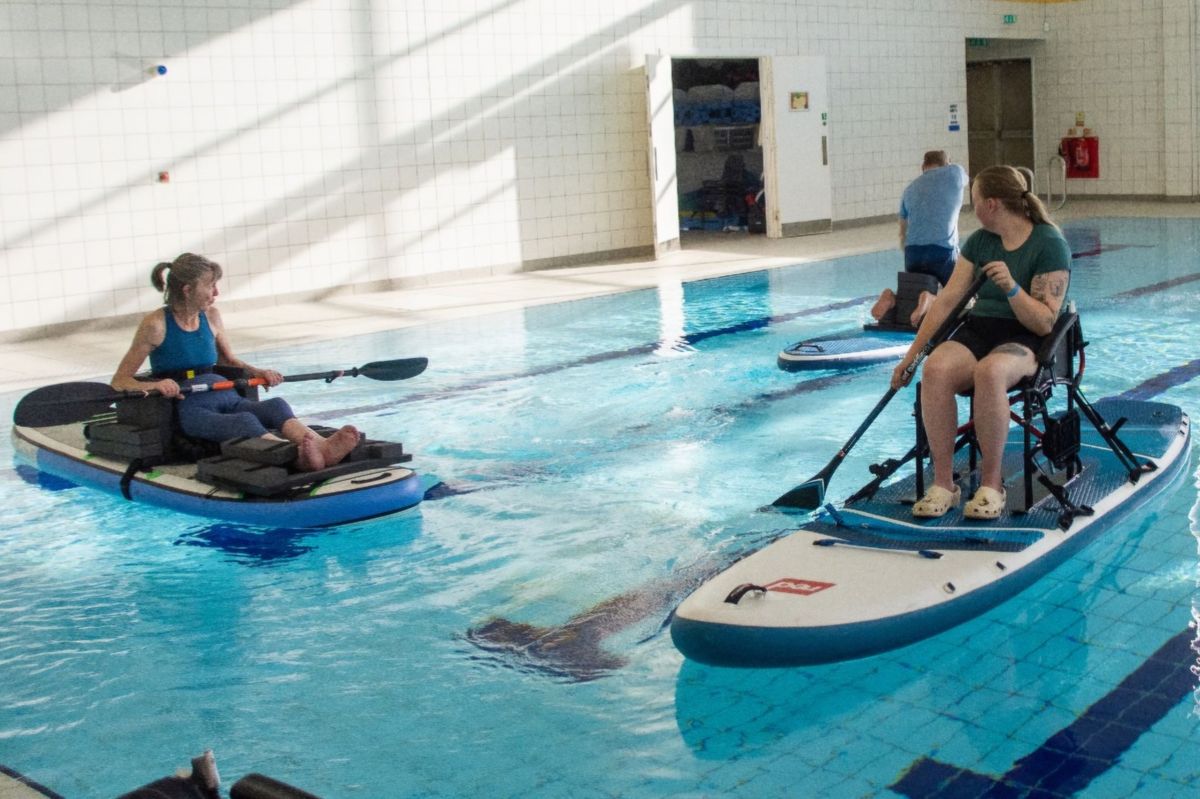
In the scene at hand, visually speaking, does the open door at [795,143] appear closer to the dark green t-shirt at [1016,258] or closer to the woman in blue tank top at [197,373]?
the woman in blue tank top at [197,373]

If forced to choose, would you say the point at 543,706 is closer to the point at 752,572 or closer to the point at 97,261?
the point at 752,572

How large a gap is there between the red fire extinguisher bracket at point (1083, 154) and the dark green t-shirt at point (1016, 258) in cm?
1634

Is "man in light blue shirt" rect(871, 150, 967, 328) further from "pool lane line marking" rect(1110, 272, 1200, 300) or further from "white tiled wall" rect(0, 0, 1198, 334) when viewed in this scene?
"white tiled wall" rect(0, 0, 1198, 334)

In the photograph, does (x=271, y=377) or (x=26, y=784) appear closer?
(x=26, y=784)

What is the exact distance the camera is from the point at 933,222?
865 cm

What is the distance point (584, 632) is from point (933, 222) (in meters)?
5.27

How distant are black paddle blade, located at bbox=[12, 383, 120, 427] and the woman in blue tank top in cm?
123

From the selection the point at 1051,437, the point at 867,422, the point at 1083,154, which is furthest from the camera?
the point at 1083,154

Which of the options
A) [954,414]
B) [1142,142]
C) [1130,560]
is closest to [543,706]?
[954,414]

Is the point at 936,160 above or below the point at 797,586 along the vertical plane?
above

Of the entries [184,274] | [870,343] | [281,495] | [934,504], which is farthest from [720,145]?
[934,504]

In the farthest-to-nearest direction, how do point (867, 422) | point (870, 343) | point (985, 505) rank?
point (870, 343), point (867, 422), point (985, 505)

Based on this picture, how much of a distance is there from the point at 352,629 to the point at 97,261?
8015 mm

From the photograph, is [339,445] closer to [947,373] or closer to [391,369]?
[391,369]
